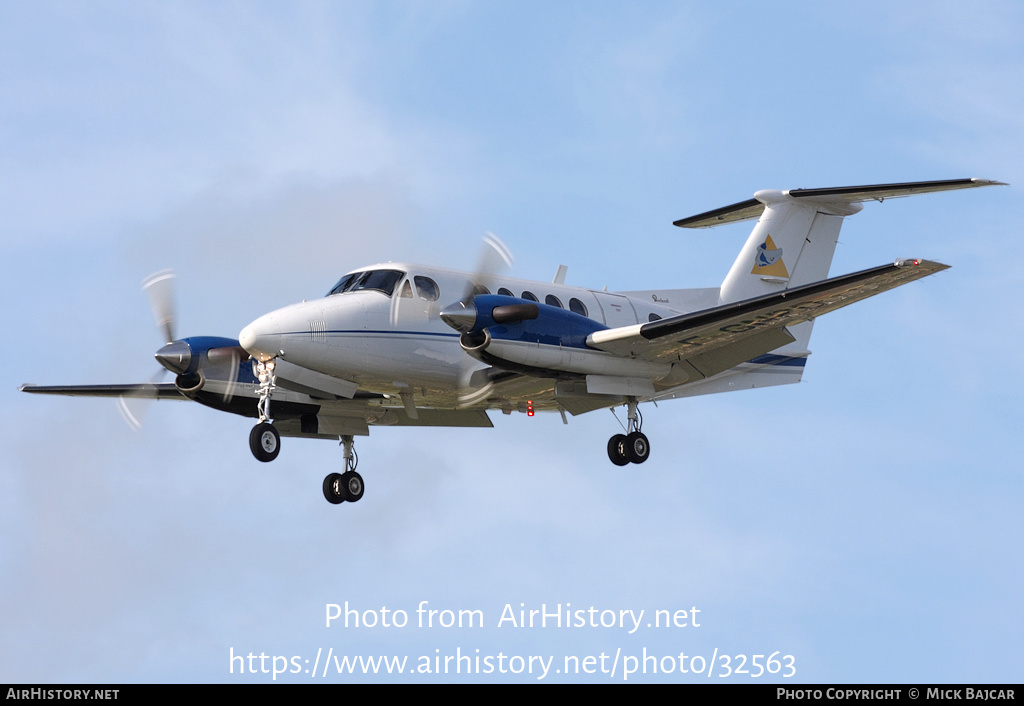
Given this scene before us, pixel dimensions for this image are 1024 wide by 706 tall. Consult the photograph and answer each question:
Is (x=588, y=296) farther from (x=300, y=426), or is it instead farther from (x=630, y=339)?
(x=300, y=426)

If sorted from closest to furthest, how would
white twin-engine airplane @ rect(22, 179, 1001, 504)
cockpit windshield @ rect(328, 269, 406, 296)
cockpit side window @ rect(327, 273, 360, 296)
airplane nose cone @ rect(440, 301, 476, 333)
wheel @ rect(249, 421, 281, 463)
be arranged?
airplane nose cone @ rect(440, 301, 476, 333) < white twin-engine airplane @ rect(22, 179, 1001, 504) < wheel @ rect(249, 421, 281, 463) < cockpit windshield @ rect(328, 269, 406, 296) < cockpit side window @ rect(327, 273, 360, 296)

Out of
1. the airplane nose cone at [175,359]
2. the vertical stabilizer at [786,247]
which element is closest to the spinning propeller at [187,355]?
the airplane nose cone at [175,359]

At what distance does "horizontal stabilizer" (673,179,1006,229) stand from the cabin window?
19.4 ft

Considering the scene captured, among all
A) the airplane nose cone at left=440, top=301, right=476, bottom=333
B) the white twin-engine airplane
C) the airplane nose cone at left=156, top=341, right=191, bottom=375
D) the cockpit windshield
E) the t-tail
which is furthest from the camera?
the t-tail

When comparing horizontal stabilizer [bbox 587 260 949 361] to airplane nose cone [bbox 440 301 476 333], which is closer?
horizontal stabilizer [bbox 587 260 949 361]

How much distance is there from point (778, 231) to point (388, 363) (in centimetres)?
744

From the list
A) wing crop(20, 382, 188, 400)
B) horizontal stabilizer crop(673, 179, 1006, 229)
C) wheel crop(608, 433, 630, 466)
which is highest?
horizontal stabilizer crop(673, 179, 1006, 229)

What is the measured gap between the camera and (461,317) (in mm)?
16625

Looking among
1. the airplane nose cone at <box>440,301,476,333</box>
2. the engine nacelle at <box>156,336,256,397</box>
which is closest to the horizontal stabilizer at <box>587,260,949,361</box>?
the airplane nose cone at <box>440,301,476,333</box>

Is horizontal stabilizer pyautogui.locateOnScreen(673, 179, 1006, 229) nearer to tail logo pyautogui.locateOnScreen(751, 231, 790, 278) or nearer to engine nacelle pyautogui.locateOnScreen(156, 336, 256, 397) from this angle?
tail logo pyautogui.locateOnScreen(751, 231, 790, 278)

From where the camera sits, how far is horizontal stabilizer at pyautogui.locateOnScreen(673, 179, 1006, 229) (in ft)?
57.7

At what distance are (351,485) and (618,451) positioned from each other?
453 cm

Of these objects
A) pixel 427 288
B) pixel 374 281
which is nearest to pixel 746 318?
pixel 427 288
